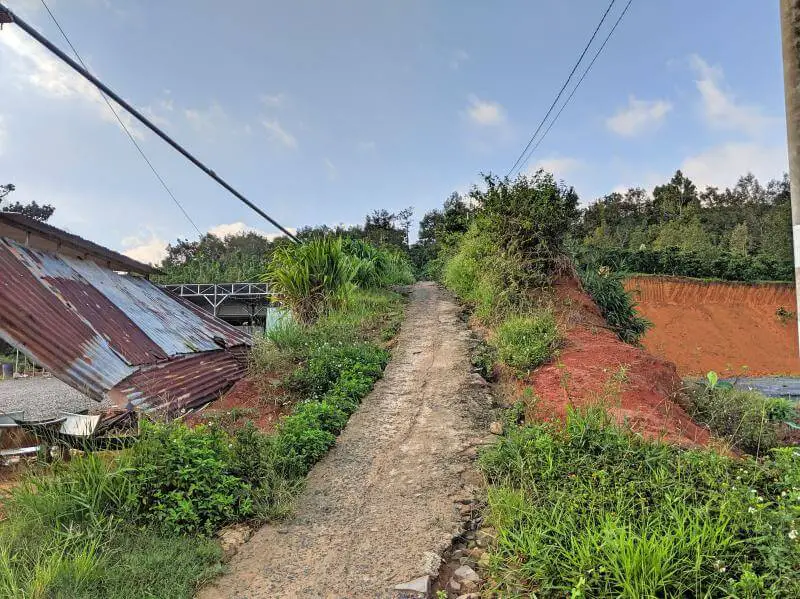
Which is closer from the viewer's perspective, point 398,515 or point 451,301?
point 398,515

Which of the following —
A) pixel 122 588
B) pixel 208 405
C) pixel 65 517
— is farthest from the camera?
pixel 208 405

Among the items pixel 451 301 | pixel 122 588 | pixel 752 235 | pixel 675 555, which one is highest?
pixel 752 235

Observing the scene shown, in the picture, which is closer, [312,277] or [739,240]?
[312,277]

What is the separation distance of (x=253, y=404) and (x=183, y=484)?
9.20 feet

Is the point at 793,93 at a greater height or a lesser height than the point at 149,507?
greater

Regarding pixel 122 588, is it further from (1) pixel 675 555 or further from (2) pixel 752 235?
(2) pixel 752 235

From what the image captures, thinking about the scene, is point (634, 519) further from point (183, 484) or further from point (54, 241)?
point (54, 241)

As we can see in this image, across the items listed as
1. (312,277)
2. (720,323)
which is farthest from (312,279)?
(720,323)

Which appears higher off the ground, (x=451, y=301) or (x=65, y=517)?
(x=451, y=301)

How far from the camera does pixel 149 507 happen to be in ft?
9.78

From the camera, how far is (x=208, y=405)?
577 centimetres

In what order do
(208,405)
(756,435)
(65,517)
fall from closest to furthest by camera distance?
(65,517) → (756,435) → (208,405)

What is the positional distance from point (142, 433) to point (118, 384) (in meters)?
1.65

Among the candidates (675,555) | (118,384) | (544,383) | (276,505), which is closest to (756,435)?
(544,383)
